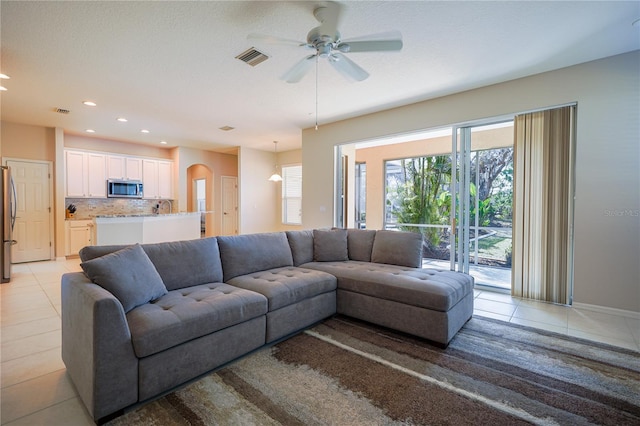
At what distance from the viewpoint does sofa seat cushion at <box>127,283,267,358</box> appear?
174 cm

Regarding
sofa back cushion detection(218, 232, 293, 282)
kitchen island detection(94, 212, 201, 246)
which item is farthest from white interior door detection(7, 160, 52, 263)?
sofa back cushion detection(218, 232, 293, 282)

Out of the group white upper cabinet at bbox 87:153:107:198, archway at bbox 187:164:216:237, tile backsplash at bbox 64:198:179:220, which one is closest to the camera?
white upper cabinet at bbox 87:153:107:198

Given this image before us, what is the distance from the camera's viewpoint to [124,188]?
723 centimetres

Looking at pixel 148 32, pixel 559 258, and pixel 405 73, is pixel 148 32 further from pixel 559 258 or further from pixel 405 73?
pixel 559 258

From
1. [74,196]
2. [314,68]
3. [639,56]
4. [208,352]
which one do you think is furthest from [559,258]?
[74,196]

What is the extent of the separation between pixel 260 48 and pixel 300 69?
0.65 m

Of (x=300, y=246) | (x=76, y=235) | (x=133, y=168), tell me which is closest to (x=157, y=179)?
(x=133, y=168)

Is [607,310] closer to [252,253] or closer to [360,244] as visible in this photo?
[360,244]

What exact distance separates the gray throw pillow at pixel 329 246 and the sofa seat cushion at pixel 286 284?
619 millimetres

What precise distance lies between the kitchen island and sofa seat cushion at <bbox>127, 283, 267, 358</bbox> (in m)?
2.71

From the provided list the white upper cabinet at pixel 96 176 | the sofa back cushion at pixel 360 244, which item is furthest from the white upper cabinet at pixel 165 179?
the sofa back cushion at pixel 360 244

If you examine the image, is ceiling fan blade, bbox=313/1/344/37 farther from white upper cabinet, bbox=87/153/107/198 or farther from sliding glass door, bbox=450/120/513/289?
white upper cabinet, bbox=87/153/107/198

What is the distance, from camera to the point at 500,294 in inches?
157

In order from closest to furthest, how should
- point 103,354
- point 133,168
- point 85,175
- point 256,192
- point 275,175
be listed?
point 103,354 → point 85,175 → point 133,168 → point 275,175 → point 256,192
